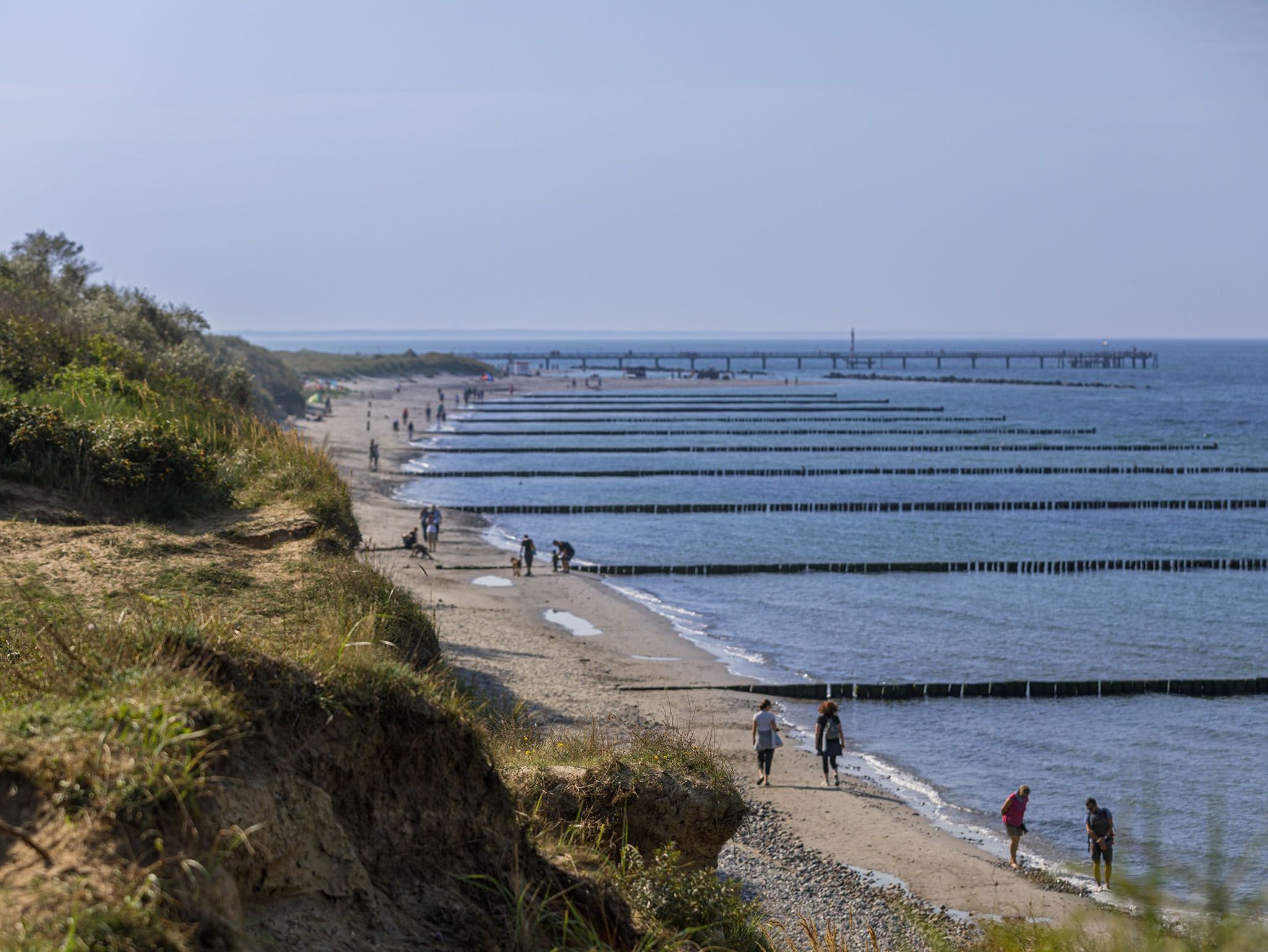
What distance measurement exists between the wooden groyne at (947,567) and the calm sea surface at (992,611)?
0.80 metres

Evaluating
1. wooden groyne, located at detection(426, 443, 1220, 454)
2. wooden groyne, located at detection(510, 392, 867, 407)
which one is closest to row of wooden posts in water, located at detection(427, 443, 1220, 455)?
wooden groyne, located at detection(426, 443, 1220, 454)

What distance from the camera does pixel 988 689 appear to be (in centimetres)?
2297

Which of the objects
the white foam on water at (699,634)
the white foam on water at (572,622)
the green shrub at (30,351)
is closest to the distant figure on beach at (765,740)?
the white foam on water at (699,634)

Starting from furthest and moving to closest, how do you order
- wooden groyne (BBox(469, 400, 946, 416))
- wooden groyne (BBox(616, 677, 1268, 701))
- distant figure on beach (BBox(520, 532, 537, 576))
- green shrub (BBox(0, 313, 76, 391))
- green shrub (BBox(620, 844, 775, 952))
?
wooden groyne (BBox(469, 400, 946, 416)) → distant figure on beach (BBox(520, 532, 537, 576)) → wooden groyne (BBox(616, 677, 1268, 701)) → green shrub (BBox(0, 313, 76, 391)) → green shrub (BBox(620, 844, 775, 952))

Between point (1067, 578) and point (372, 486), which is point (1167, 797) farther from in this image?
point (372, 486)

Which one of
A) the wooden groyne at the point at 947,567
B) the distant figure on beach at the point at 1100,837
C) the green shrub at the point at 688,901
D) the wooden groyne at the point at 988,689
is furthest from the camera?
the wooden groyne at the point at 947,567

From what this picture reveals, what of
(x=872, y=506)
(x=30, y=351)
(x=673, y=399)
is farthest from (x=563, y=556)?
(x=673, y=399)

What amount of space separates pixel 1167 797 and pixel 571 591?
16.8 metres

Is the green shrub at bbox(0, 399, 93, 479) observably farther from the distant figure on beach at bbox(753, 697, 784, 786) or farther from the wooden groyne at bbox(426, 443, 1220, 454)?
the wooden groyne at bbox(426, 443, 1220, 454)

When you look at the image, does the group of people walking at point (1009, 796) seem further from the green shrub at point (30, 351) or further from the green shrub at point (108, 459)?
the green shrub at point (30, 351)

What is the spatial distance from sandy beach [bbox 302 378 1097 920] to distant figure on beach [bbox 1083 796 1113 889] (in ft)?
1.73

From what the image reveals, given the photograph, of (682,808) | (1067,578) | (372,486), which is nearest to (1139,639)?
(1067,578)

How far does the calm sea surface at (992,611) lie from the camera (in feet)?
57.5

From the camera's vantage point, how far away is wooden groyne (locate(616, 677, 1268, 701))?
2219 cm
